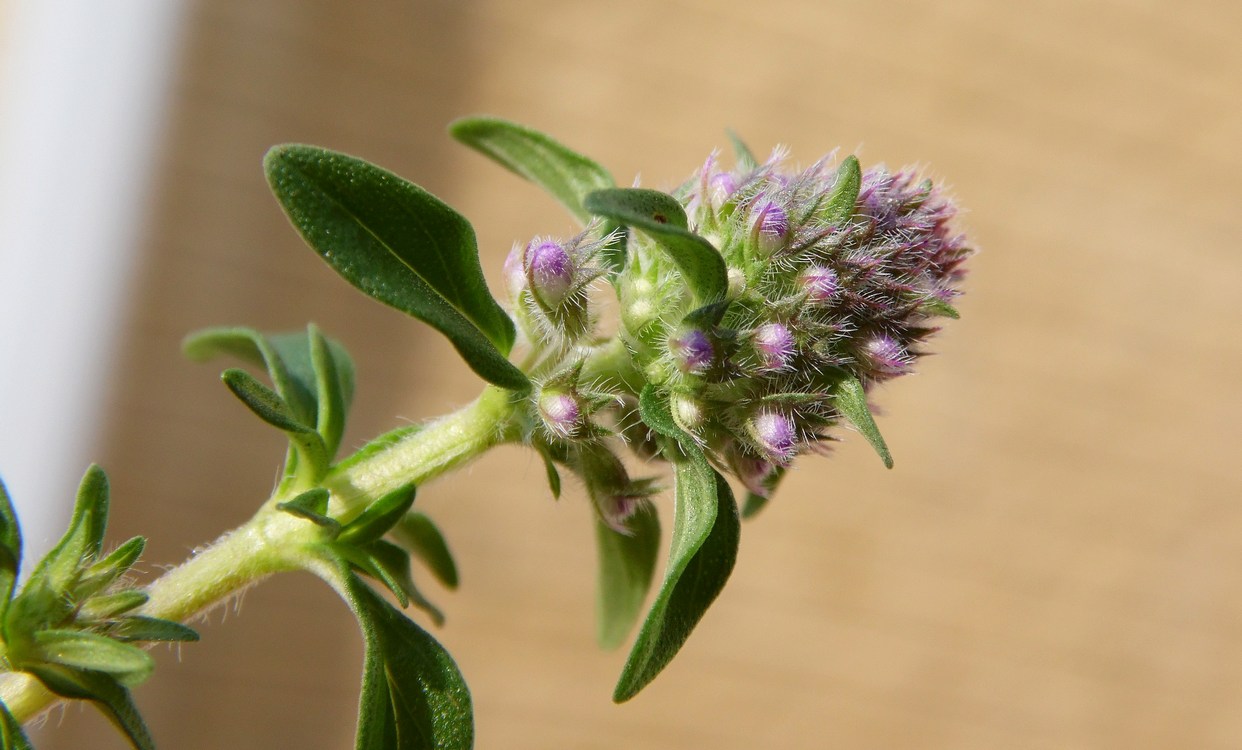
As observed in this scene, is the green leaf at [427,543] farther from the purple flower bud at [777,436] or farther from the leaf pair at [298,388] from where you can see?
the purple flower bud at [777,436]

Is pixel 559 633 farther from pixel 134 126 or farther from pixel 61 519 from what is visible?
pixel 134 126

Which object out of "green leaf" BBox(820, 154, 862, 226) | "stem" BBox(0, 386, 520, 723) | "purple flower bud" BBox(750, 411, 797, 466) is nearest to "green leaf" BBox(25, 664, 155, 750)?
"stem" BBox(0, 386, 520, 723)

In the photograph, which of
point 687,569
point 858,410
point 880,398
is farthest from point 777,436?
point 880,398

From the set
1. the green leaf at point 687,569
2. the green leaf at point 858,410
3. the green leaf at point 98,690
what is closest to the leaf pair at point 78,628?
the green leaf at point 98,690

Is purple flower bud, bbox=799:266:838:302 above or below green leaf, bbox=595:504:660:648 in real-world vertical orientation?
above

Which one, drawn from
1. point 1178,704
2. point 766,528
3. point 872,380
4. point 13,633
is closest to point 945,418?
point 766,528

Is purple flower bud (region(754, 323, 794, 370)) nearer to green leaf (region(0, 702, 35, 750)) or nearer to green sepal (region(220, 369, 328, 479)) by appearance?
green sepal (region(220, 369, 328, 479))

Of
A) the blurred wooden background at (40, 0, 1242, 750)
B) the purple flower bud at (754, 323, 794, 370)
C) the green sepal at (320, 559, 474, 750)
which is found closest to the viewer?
the purple flower bud at (754, 323, 794, 370)

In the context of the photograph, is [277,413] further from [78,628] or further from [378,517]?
[78,628]
